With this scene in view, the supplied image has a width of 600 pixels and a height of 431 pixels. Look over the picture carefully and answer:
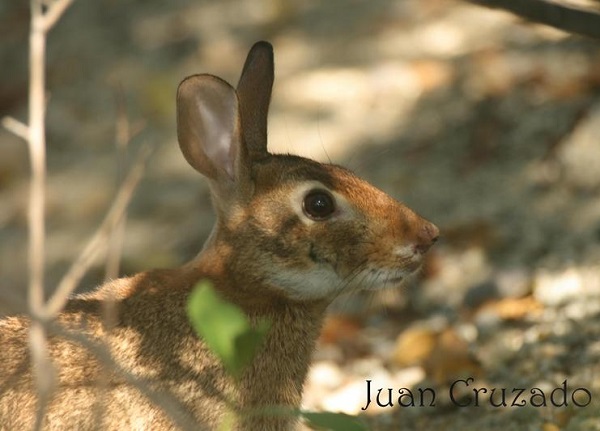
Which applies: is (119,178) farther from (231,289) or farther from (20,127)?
(231,289)

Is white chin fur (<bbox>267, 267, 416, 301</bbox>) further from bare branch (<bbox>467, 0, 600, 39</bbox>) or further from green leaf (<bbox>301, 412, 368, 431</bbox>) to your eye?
green leaf (<bbox>301, 412, 368, 431</bbox>)

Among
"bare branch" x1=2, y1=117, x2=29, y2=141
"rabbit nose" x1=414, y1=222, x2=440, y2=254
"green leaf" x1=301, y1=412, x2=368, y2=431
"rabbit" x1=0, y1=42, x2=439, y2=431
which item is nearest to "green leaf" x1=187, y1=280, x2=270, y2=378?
"green leaf" x1=301, y1=412, x2=368, y2=431

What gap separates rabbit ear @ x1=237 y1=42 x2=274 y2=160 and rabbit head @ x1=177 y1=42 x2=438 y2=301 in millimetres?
213

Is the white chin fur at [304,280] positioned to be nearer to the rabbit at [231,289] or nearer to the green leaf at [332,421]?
Result: the rabbit at [231,289]

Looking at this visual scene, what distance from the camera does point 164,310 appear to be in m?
4.68

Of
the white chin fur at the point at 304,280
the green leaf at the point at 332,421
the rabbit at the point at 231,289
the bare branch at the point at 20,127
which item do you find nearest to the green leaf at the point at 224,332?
the green leaf at the point at 332,421

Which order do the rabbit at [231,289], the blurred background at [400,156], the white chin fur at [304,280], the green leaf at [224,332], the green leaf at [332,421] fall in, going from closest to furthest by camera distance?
the green leaf at [224,332]
the green leaf at [332,421]
the rabbit at [231,289]
the white chin fur at [304,280]
the blurred background at [400,156]

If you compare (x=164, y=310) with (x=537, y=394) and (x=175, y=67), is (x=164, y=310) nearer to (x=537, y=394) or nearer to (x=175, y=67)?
(x=537, y=394)

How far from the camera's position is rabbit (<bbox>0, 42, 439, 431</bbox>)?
4391mm

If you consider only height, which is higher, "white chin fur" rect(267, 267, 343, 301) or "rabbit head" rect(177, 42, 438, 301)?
"rabbit head" rect(177, 42, 438, 301)

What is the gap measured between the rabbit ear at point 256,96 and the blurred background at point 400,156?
0.48 meters

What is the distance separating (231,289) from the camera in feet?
15.6

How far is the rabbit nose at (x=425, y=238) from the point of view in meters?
4.73

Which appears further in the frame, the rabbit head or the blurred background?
the blurred background
